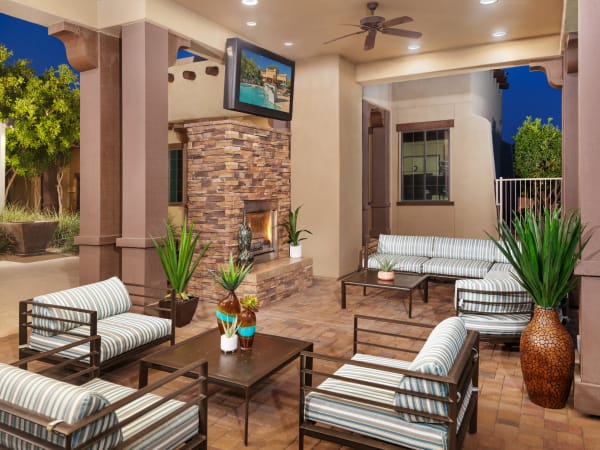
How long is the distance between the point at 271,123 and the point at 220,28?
101 inches

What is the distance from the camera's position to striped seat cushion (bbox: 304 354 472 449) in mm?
2174

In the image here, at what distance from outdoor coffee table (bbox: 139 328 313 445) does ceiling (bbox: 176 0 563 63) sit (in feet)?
13.4

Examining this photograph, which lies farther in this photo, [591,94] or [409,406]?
[591,94]

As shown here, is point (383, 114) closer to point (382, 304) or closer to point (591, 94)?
point (382, 304)

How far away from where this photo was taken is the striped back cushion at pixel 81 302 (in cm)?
363

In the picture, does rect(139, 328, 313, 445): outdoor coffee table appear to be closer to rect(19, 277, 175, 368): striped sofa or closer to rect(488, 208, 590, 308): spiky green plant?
rect(19, 277, 175, 368): striped sofa

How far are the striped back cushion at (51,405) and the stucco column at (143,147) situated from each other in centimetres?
333

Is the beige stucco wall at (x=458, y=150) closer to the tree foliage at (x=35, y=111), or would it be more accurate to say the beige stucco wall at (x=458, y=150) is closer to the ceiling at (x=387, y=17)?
the ceiling at (x=387, y=17)

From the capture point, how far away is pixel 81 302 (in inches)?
151

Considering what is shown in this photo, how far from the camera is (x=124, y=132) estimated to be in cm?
536

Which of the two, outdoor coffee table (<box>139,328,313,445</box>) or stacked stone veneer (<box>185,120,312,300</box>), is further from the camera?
stacked stone veneer (<box>185,120,312,300</box>)

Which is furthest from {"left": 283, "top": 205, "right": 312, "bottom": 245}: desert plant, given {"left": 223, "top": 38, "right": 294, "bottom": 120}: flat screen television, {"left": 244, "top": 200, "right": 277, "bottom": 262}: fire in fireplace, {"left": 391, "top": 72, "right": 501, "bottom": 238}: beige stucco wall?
{"left": 391, "top": 72, "right": 501, "bottom": 238}: beige stucco wall

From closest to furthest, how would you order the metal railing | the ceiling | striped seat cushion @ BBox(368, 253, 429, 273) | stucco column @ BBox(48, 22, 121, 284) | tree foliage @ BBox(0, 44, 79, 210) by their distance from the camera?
stucco column @ BBox(48, 22, 121, 284) < the ceiling < striped seat cushion @ BBox(368, 253, 429, 273) < the metal railing < tree foliage @ BBox(0, 44, 79, 210)

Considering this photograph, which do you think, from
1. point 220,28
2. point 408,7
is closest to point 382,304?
point 408,7
